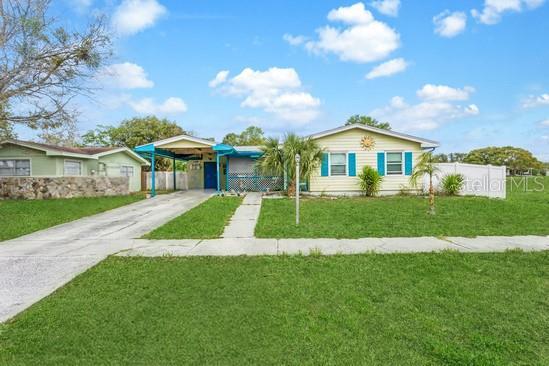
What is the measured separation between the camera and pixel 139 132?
3384 centimetres

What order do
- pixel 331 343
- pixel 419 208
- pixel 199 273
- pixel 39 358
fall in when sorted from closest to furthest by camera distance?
pixel 39 358 → pixel 331 343 → pixel 199 273 → pixel 419 208

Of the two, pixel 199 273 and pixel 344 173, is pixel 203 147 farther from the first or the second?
pixel 199 273

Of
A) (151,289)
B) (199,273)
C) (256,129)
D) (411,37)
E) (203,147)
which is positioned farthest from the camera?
(256,129)

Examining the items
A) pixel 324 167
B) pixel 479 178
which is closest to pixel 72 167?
pixel 324 167

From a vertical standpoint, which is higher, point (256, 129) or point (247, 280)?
point (256, 129)

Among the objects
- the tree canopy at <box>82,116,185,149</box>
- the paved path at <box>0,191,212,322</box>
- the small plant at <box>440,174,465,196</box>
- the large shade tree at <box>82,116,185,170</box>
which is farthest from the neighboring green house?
the small plant at <box>440,174,465,196</box>

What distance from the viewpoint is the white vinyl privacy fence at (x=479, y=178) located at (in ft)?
49.8

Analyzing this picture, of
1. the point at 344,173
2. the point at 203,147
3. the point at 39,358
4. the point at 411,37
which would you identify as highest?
the point at 411,37

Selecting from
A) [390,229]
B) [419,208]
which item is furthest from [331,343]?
[419,208]

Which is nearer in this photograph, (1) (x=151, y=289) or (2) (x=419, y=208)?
(1) (x=151, y=289)

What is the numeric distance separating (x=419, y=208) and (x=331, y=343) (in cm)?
972

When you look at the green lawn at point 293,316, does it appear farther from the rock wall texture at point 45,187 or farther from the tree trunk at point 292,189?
the rock wall texture at point 45,187

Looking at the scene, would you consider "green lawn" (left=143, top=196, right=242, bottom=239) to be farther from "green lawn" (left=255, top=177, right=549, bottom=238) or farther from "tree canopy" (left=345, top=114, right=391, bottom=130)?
"tree canopy" (left=345, top=114, right=391, bottom=130)

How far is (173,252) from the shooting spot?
19.8 feet
